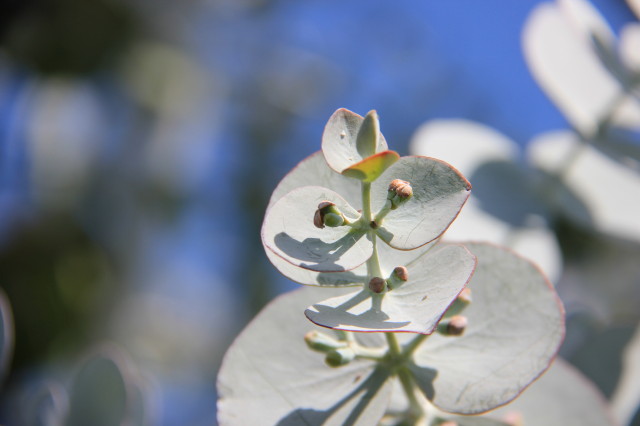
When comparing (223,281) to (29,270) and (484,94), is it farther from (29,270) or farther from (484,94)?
(484,94)

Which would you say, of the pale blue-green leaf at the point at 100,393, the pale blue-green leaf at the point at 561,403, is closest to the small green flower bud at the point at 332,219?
the pale blue-green leaf at the point at 561,403

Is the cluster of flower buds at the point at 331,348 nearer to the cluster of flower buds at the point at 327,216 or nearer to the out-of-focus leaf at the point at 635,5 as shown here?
the cluster of flower buds at the point at 327,216

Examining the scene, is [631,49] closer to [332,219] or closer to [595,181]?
[595,181]

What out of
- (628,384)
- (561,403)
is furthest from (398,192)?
(628,384)

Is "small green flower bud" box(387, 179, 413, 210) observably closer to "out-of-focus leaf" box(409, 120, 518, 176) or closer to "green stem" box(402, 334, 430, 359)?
"green stem" box(402, 334, 430, 359)

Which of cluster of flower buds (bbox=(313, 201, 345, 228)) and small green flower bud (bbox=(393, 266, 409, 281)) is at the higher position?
cluster of flower buds (bbox=(313, 201, 345, 228))

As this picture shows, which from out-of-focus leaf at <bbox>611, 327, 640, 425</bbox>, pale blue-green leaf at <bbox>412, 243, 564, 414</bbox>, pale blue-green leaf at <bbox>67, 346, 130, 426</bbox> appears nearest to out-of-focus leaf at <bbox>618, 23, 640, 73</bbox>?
out-of-focus leaf at <bbox>611, 327, 640, 425</bbox>
